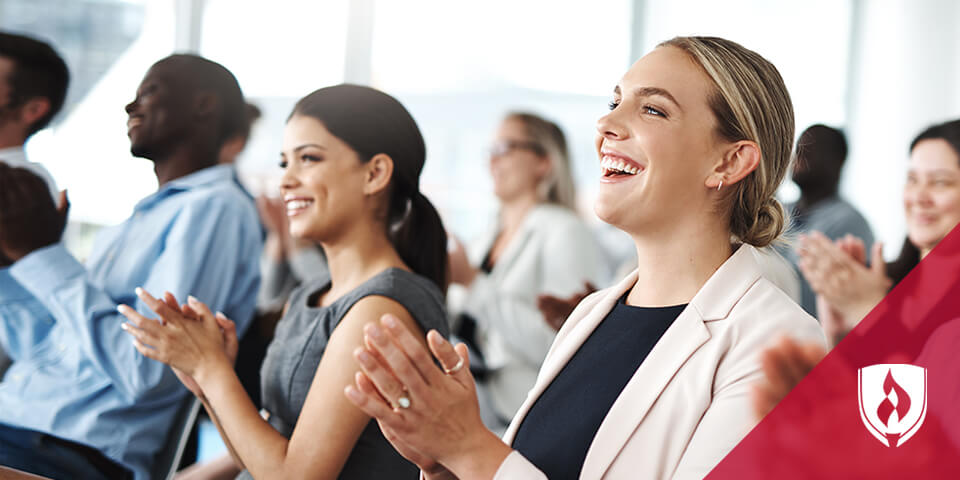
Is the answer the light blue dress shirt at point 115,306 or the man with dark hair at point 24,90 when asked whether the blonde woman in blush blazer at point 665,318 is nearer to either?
the light blue dress shirt at point 115,306

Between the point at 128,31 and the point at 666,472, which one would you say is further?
the point at 128,31

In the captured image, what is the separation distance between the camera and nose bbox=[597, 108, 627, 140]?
1.19m

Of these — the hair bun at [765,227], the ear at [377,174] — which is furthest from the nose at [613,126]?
the ear at [377,174]

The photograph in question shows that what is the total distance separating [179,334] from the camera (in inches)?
60.4

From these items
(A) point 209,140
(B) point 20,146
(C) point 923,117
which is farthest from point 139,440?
(C) point 923,117

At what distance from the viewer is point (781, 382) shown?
0.93 m

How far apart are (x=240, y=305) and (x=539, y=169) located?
5.73 ft

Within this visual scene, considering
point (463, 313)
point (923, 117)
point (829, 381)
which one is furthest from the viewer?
point (923, 117)

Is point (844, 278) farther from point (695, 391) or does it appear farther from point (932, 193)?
point (695, 391)

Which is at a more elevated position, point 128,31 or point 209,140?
point 128,31

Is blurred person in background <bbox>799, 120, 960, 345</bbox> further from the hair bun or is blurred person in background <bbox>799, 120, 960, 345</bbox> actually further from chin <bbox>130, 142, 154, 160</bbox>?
chin <bbox>130, 142, 154, 160</bbox>

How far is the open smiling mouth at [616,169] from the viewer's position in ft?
3.90

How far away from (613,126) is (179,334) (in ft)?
2.86

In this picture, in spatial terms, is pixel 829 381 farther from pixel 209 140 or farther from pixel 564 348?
pixel 209 140
